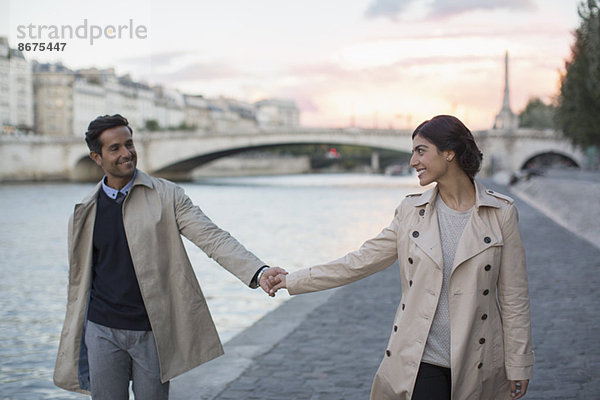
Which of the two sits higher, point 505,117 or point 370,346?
point 505,117

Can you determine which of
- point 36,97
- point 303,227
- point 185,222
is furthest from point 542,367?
point 36,97

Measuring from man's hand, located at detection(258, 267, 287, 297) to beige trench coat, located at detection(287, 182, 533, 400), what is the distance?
612 millimetres

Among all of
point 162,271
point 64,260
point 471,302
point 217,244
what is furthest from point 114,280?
point 64,260

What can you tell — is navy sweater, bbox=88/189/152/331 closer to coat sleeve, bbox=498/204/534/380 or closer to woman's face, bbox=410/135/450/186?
woman's face, bbox=410/135/450/186

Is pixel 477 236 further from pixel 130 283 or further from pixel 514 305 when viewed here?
pixel 130 283

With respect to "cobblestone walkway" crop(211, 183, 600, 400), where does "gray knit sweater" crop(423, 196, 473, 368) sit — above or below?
above

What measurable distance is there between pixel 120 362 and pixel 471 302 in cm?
124

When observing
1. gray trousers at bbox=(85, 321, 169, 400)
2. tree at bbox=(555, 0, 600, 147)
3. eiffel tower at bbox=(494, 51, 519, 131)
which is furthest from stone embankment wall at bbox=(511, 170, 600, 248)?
eiffel tower at bbox=(494, 51, 519, 131)

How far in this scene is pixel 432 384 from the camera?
7.64ft

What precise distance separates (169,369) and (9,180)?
5320 cm

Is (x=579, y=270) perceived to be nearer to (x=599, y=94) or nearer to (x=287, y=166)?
(x=599, y=94)

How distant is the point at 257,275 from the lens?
9.53 ft

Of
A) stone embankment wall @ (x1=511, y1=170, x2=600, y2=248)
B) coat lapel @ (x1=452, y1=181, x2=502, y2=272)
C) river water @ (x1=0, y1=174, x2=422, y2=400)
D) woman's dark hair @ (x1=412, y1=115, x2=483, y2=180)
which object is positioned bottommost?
river water @ (x1=0, y1=174, x2=422, y2=400)

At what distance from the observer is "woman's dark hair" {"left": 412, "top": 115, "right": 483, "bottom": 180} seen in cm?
238
